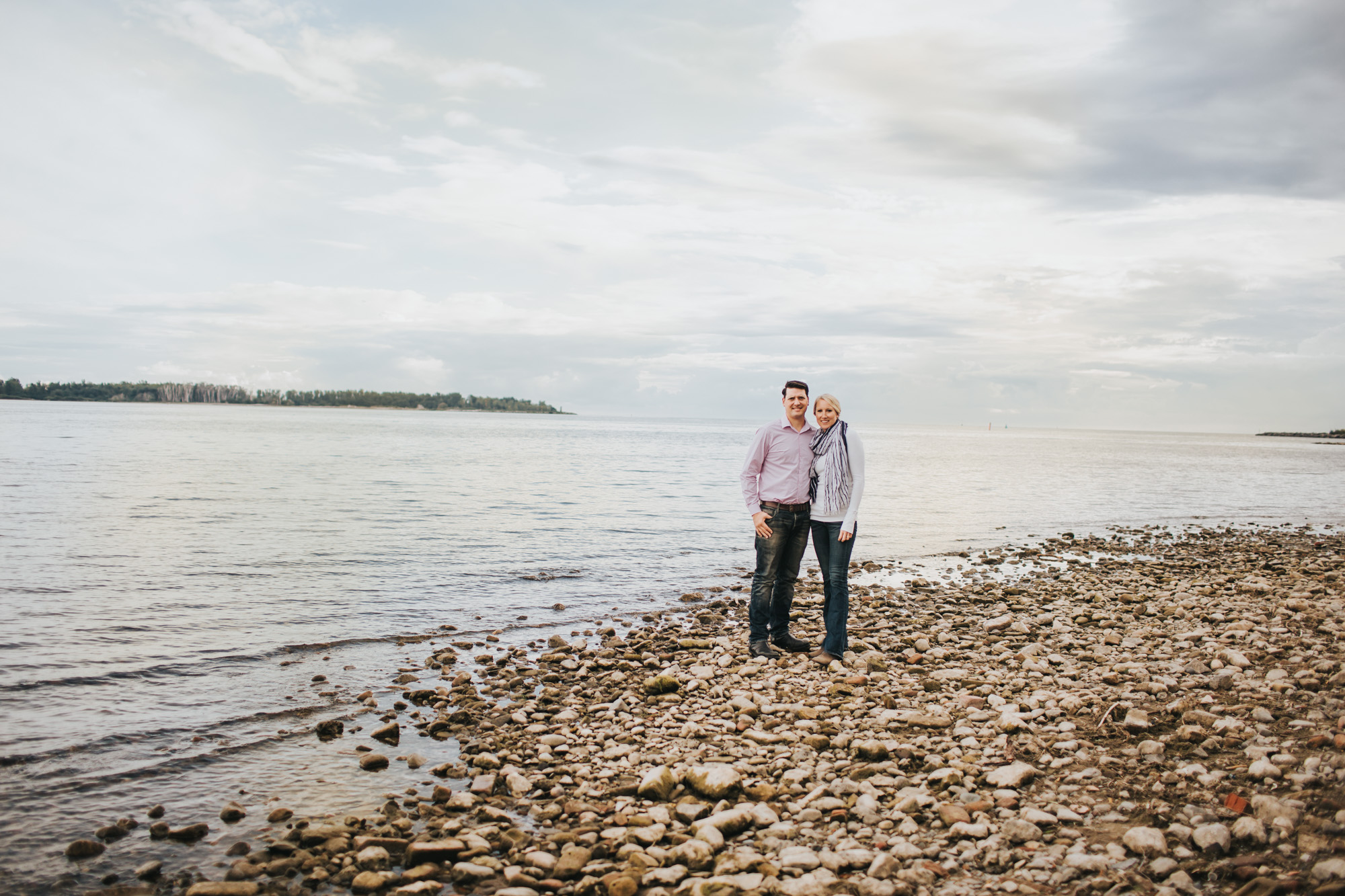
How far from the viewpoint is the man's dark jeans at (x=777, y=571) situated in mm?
10266

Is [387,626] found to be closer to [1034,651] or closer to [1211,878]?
[1034,651]

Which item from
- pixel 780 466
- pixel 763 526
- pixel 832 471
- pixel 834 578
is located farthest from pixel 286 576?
pixel 832 471

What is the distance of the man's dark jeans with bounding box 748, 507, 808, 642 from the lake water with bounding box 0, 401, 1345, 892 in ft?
14.0

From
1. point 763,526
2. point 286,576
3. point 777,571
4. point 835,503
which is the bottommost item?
point 286,576

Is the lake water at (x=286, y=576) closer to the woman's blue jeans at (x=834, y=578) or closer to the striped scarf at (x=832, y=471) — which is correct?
the woman's blue jeans at (x=834, y=578)

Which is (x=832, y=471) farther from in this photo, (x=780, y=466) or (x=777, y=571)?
(x=777, y=571)

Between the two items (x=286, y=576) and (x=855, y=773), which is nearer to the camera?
(x=855, y=773)

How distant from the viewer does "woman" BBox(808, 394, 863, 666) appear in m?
9.68

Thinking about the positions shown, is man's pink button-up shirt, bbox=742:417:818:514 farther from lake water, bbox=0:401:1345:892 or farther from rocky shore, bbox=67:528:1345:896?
lake water, bbox=0:401:1345:892

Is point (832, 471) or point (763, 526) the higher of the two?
point (832, 471)

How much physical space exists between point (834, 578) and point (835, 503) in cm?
96

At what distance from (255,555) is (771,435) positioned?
1588 cm

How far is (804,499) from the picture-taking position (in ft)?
33.3

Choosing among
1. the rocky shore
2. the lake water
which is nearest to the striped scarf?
the rocky shore
